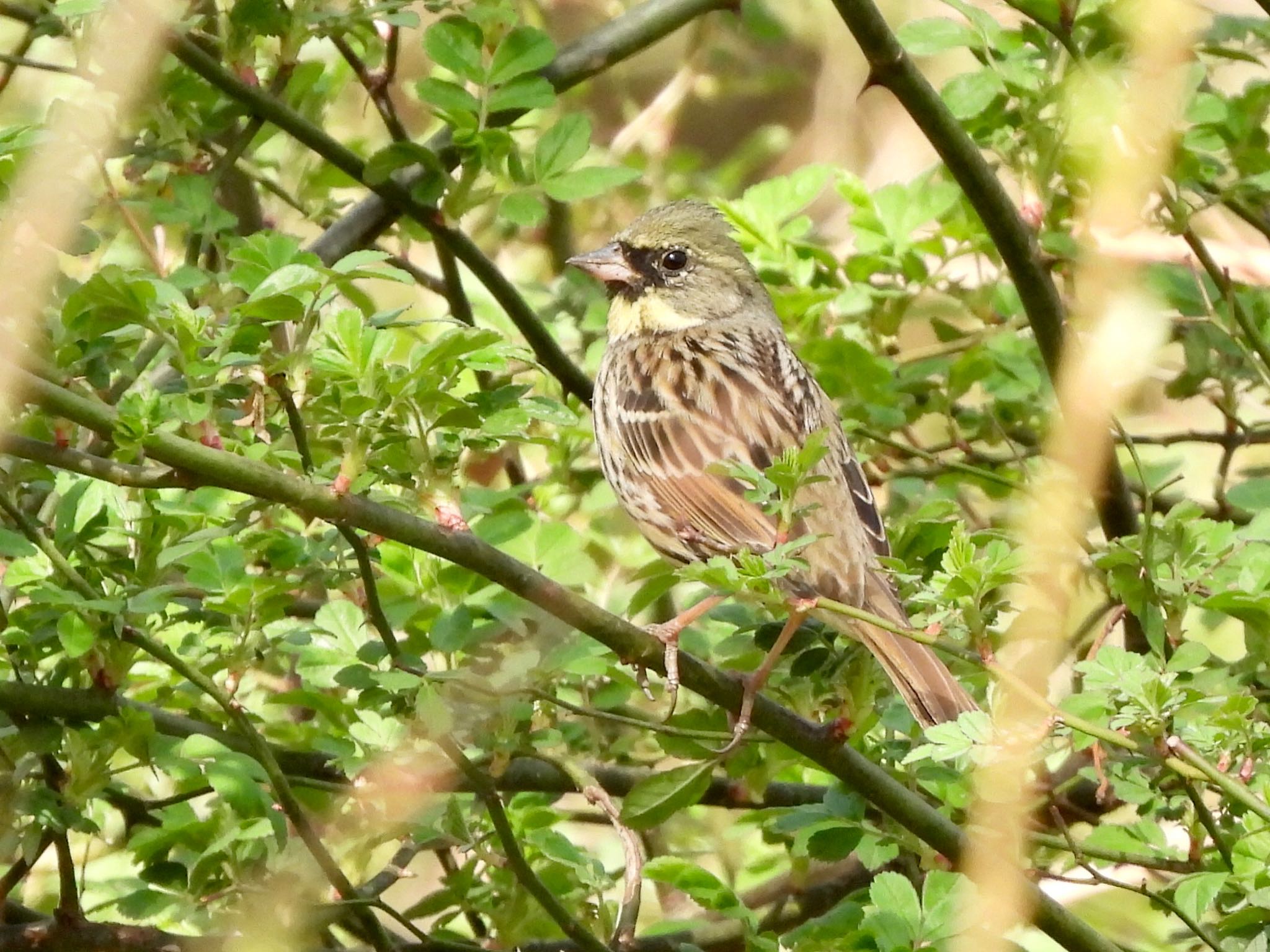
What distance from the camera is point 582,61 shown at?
9.33 ft

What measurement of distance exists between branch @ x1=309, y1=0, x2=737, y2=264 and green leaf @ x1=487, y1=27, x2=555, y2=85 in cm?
30

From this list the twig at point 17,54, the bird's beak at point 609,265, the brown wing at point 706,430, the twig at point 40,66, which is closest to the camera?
the twig at point 40,66

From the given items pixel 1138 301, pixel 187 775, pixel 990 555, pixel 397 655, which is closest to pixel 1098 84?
pixel 1138 301

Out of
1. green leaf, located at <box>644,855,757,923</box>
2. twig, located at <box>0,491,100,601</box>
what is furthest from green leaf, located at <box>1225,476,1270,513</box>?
twig, located at <box>0,491,100,601</box>

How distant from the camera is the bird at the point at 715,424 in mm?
2672

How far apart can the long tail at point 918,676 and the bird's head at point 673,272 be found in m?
1.14

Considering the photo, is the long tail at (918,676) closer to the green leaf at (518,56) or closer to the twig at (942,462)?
the twig at (942,462)

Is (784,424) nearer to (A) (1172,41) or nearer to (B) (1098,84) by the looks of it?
(B) (1098,84)

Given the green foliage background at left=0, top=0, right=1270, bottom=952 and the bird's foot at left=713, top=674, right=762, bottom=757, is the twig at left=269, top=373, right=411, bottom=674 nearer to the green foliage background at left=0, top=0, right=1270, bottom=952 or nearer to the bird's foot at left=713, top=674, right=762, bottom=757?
the green foliage background at left=0, top=0, right=1270, bottom=952

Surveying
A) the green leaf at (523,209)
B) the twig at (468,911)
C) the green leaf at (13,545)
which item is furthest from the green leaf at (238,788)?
A: the green leaf at (523,209)

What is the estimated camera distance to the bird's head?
136 inches

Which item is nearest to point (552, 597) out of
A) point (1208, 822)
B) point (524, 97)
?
point (1208, 822)

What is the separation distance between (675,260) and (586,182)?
39.1 inches

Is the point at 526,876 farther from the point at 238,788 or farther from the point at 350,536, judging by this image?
the point at 350,536
